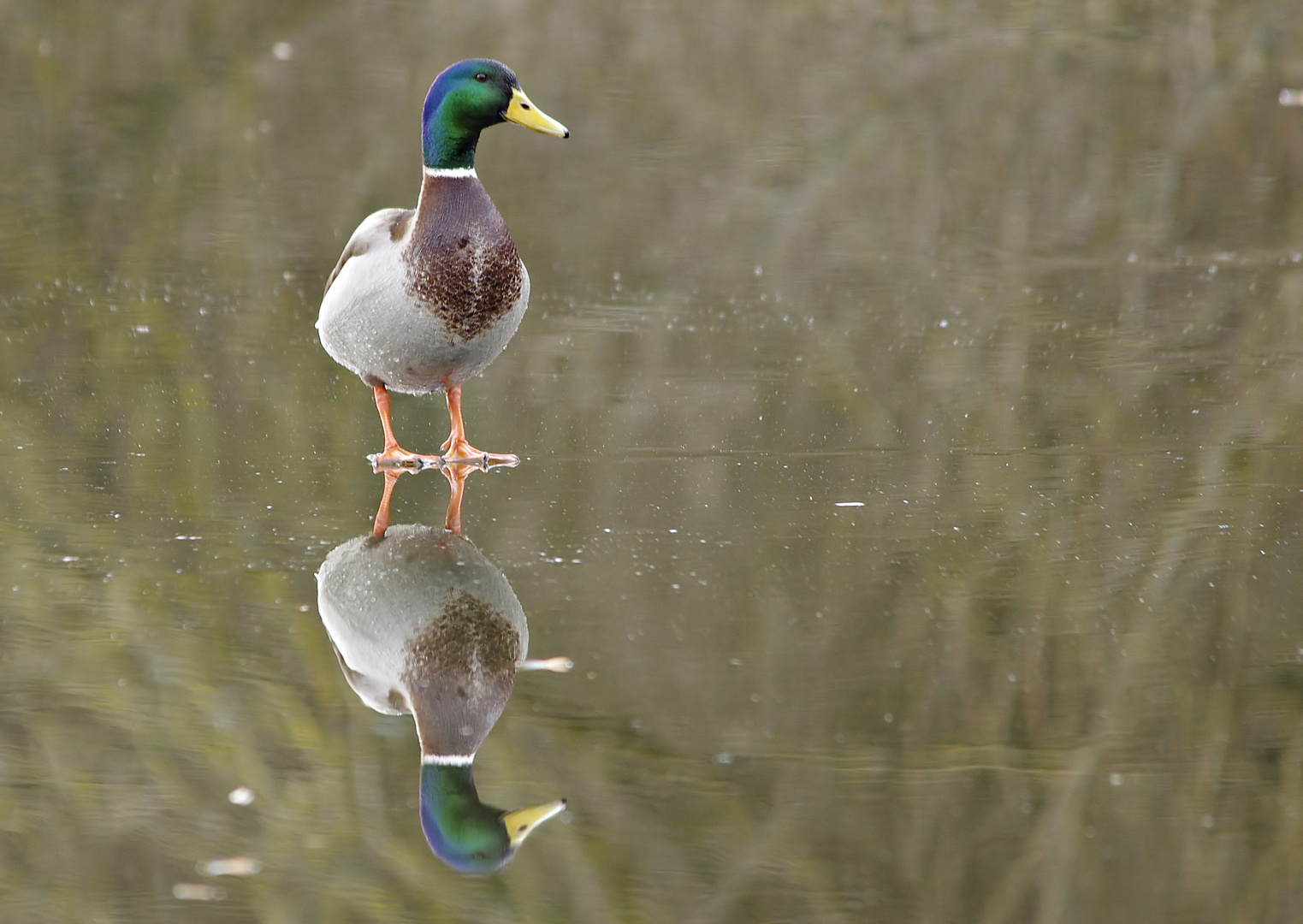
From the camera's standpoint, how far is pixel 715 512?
15.1ft

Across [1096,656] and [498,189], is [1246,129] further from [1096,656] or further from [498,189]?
[1096,656]

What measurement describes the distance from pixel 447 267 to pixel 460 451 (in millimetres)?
607

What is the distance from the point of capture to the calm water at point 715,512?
2.97 metres

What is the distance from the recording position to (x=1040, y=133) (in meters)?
9.62

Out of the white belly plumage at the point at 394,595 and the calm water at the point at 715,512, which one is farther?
the white belly plumage at the point at 394,595

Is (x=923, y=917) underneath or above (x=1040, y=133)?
underneath

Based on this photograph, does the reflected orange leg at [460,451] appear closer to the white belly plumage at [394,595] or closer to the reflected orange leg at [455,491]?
the reflected orange leg at [455,491]

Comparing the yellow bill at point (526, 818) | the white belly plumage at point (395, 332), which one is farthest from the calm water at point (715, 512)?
the white belly plumage at point (395, 332)

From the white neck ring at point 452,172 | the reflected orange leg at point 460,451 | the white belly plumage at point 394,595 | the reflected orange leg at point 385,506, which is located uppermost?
Result: the white neck ring at point 452,172

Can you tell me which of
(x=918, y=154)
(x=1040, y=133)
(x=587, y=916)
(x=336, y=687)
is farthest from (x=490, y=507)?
(x=1040, y=133)

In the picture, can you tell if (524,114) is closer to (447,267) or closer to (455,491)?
(447,267)

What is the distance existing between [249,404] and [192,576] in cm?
157

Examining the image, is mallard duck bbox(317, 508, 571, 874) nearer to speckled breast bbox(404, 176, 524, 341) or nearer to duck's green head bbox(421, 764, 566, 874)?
duck's green head bbox(421, 764, 566, 874)

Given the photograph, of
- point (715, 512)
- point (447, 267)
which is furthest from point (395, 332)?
point (715, 512)
